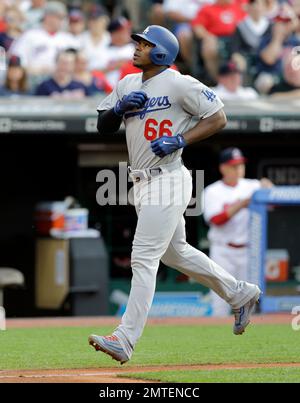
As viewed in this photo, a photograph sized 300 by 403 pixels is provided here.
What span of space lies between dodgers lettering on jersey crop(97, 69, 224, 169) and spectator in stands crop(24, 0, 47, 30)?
757 centimetres

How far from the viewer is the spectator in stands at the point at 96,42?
13.5 meters

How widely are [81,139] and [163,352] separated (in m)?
5.95

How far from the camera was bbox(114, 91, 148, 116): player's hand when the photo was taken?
6.16 m

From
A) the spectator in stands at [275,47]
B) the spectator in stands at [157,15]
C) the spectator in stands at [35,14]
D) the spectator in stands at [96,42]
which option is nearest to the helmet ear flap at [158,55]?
the spectator in stands at [96,42]

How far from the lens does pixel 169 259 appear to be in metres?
6.58

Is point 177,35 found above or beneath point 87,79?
above

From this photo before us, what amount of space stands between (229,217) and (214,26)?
3.56 meters

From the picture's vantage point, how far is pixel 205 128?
20.7ft

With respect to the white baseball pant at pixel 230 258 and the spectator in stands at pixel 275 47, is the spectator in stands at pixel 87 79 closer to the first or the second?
the spectator in stands at pixel 275 47

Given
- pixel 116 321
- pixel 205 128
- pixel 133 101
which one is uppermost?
pixel 133 101

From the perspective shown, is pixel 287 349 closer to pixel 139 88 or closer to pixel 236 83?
pixel 139 88

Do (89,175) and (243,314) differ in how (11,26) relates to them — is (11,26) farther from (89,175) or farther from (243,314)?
(243,314)

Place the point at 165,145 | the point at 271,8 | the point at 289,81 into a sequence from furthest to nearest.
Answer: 1. the point at 271,8
2. the point at 289,81
3. the point at 165,145

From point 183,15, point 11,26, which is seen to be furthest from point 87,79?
point 183,15
